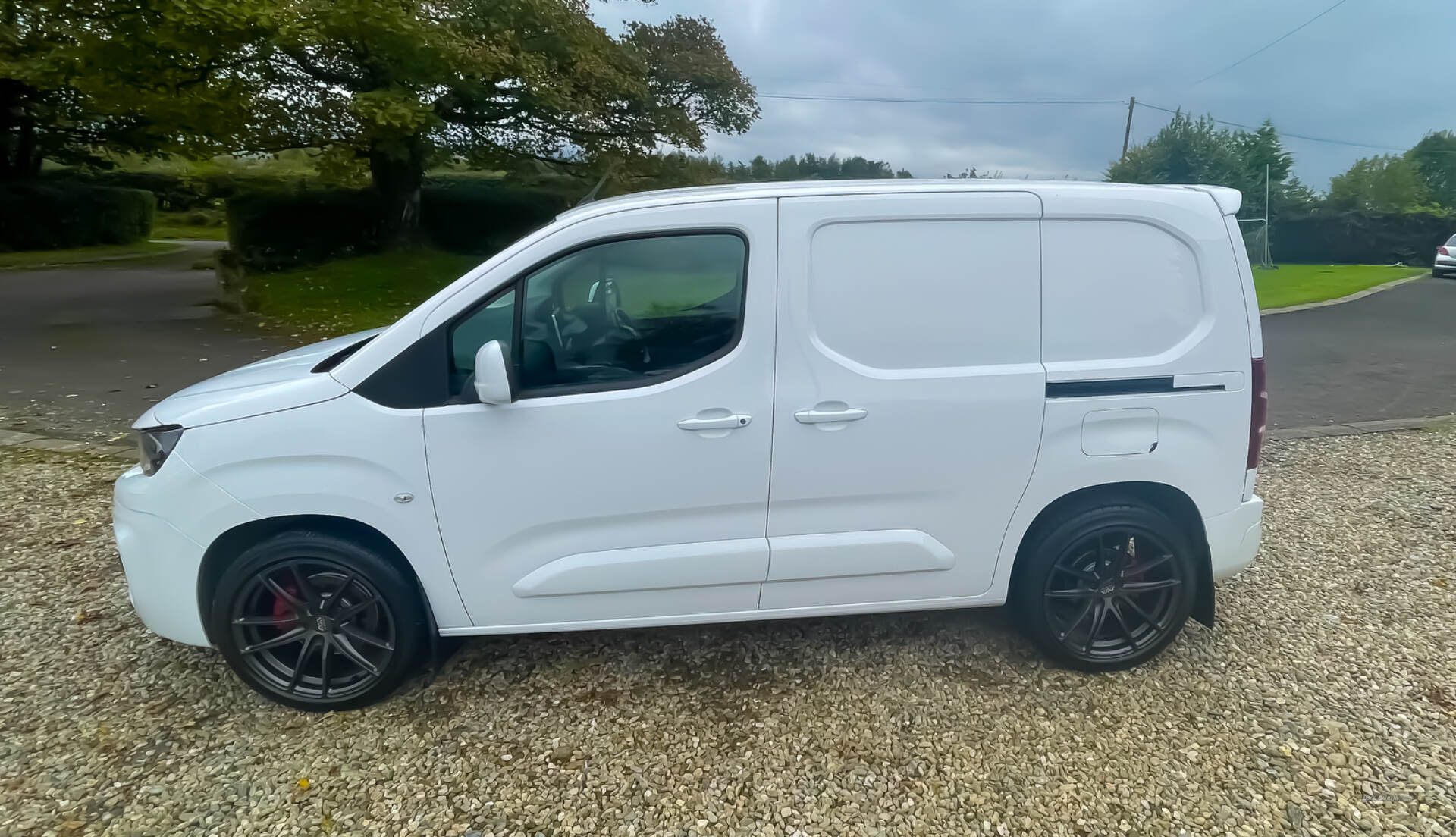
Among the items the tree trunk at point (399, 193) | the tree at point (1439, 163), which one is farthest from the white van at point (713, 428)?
Answer: the tree at point (1439, 163)

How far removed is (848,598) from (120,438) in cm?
632

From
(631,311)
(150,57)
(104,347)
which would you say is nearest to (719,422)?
(631,311)

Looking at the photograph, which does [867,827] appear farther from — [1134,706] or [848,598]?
[1134,706]

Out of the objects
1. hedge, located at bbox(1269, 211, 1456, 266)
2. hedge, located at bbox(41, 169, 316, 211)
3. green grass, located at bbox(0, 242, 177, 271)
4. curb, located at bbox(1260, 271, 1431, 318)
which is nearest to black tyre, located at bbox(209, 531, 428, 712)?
curb, located at bbox(1260, 271, 1431, 318)

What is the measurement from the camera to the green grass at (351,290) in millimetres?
12219

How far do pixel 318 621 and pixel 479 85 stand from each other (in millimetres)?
12628

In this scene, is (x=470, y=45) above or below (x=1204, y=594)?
above

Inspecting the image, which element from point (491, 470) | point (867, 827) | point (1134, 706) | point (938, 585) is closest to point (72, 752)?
point (491, 470)

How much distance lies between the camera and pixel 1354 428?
23.0 feet

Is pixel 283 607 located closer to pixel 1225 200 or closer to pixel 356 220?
pixel 1225 200

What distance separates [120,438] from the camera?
6.41 m

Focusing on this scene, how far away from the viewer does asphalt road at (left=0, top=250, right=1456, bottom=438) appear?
7516 millimetres

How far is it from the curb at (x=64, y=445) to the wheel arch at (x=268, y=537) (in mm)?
3993

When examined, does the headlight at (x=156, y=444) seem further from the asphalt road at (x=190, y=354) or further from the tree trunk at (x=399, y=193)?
the tree trunk at (x=399, y=193)
